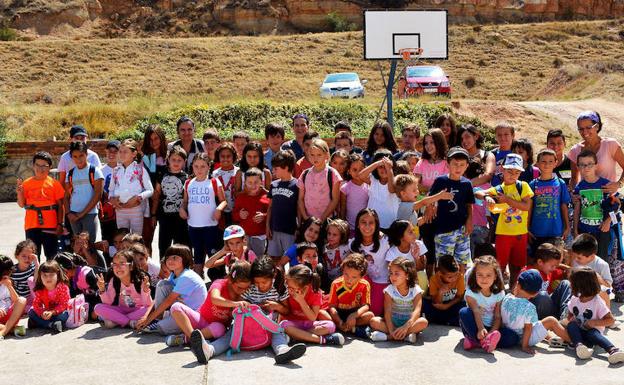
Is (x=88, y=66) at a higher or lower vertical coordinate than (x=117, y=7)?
lower

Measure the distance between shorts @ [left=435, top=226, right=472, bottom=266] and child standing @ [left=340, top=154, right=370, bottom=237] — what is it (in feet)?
2.86

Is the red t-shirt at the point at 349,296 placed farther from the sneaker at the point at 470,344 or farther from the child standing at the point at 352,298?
→ the sneaker at the point at 470,344

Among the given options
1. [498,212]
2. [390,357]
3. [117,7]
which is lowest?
[390,357]

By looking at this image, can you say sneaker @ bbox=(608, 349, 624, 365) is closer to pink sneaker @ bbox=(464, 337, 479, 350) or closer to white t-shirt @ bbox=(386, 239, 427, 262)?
pink sneaker @ bbox=(464, 337, 479, 350)

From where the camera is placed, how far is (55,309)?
248 inches

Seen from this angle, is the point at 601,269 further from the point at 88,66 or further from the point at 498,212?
the point at 88,66

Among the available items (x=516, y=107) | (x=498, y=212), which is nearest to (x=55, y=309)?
(x=498, y=212)

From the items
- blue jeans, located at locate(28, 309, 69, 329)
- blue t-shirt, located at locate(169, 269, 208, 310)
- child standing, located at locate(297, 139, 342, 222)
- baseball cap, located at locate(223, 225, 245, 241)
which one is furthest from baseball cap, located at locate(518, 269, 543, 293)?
blue jeans, located at locate(28, 309, 69, 329)

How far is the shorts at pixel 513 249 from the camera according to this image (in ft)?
22.6

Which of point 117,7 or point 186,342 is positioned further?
point 117,7

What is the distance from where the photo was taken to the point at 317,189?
277 inches

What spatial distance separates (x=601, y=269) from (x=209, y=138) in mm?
4498

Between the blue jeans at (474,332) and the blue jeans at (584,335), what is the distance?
0.40 metres

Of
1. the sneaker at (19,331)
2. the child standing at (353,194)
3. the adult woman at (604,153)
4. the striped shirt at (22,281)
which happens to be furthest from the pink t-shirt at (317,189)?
the sneaker at (19,331)
